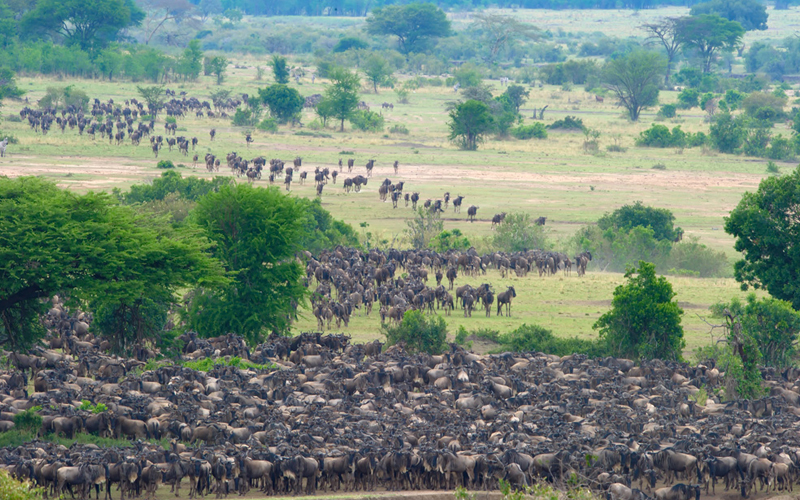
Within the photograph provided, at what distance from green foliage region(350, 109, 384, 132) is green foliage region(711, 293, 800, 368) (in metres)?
47.1

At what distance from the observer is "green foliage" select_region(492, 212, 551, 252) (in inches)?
1501

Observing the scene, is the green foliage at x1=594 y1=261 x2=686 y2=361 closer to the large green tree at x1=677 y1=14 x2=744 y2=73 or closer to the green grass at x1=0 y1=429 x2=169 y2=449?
the green grass at x1=0 y1=429 x2=169 y2=449

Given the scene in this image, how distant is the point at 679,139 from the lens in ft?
212

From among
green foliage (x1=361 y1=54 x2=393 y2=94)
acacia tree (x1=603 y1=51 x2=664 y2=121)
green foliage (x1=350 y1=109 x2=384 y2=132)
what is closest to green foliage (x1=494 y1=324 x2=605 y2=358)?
green foliage (x1=350 y1=109 x2=384 y2=132)

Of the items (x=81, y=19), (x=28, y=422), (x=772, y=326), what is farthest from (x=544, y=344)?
(x=81, y=19)

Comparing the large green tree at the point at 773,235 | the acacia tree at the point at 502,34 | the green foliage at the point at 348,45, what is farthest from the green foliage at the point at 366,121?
the acacia tree at the point at 502,34

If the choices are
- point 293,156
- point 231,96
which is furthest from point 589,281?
point 231,96

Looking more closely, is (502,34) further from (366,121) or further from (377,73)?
(366,121)

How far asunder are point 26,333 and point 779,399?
15.2 meters

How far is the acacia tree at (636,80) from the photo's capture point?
79.1 meters

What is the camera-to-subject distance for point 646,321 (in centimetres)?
2322

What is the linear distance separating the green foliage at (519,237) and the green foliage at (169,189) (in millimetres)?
11424

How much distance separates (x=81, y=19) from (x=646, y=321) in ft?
249

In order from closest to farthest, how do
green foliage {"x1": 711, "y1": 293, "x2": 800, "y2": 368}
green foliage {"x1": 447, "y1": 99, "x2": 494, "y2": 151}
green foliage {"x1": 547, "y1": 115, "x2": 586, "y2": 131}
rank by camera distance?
green foliage {"x1": 711, "y1": 293, "x2": 800, "y2": 368} → green foliage {"x1": 447, "y1": 99, "x2": 494, "y2": 151} → green foliage {"x1": 547, "y1": 115, "x2": 586, "y2": 131}
